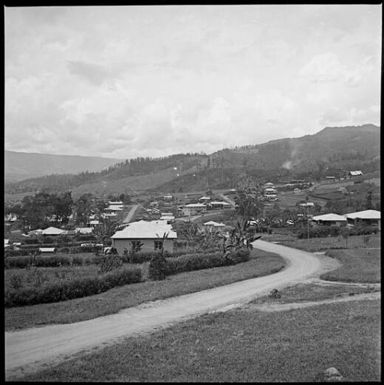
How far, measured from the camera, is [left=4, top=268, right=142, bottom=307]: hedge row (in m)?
9.69

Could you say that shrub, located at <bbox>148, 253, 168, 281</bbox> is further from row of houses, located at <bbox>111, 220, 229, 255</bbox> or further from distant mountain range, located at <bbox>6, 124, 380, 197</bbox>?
distant mountain range, located at <bbox>6, 124, 380, 197</bbox>

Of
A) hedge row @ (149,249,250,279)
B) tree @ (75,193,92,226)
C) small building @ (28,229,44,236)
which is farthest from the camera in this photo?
tree @ (75,193,92,226)

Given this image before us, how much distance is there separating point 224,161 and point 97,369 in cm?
10798

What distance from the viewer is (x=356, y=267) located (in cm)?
1880

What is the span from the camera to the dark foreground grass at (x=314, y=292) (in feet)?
40.8

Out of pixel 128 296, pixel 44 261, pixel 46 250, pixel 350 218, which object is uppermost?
pixel 350 218

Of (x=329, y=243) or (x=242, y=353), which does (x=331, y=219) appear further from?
(x=242, y=353)

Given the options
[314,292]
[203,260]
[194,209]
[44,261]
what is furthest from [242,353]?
[194,209]

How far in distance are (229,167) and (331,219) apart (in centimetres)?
6383

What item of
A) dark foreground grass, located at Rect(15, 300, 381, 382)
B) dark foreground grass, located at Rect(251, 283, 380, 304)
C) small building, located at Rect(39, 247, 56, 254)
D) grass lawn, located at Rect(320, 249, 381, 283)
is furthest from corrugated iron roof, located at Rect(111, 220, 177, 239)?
dark foreground grass, located at Rect(15, 300, 381, 382)

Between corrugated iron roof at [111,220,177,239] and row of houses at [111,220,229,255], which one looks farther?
corrugated iron roof at [111,220,177,239]

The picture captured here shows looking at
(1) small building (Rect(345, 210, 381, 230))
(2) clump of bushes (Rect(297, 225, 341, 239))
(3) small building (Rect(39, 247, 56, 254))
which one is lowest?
(3) small building (Rect(39, 247, 56, 254))

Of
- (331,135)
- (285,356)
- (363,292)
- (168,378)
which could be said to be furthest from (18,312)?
(331,135)

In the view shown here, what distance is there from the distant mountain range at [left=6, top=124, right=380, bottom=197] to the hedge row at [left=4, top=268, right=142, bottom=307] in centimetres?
4407
